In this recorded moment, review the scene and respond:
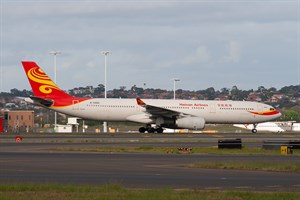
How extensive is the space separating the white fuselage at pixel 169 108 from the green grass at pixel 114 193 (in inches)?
2216

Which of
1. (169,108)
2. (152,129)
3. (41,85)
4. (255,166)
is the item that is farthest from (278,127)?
(255,166)

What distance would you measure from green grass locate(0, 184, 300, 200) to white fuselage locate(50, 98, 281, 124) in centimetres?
5628

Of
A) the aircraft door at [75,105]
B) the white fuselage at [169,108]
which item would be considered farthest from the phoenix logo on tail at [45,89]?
the white fuselage at [169,108]

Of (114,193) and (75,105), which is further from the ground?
(75,105)

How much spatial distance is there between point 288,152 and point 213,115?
38.6 metres

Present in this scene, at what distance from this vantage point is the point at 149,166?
107ft

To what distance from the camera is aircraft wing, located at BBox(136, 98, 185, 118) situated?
77.1 metres

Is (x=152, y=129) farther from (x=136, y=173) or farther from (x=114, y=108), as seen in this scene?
(x=136, y=173)

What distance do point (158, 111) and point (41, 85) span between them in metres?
13.1

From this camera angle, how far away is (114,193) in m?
21.5

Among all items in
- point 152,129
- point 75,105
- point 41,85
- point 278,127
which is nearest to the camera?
point 75,105

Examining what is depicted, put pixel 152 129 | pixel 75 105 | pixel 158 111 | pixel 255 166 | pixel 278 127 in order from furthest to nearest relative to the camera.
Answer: pixel 278 127, pixel 152 129, pixel 75 105, pixel 158 111, pixel 255 166

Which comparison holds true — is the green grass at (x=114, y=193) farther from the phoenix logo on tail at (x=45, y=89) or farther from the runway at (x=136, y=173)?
the phoenix logo on tail at (x=45, y=89)

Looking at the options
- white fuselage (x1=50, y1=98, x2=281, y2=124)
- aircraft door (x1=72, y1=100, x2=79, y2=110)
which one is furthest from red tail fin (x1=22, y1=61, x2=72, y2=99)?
white fuselage (x1=50, y1=98, x2=281, y2=124)
